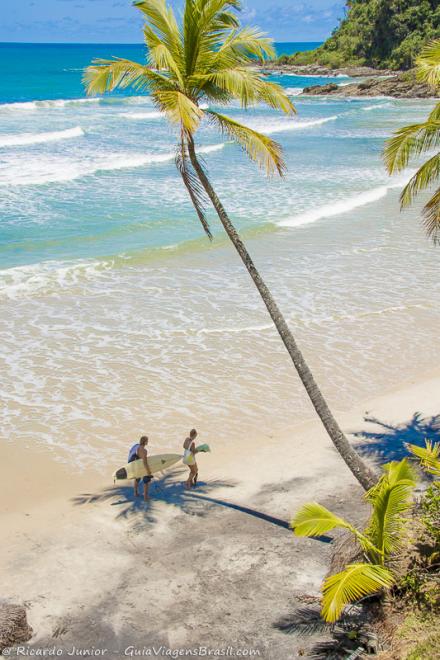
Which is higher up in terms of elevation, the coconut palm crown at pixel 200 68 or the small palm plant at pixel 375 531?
the coconut palm crown at pixel 200 68

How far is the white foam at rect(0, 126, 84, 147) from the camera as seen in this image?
42.0 m

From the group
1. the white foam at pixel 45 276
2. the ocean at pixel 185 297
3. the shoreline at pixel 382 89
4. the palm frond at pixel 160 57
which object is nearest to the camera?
the palm frond at pixel 160 57

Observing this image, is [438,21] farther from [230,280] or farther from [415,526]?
[415,526]

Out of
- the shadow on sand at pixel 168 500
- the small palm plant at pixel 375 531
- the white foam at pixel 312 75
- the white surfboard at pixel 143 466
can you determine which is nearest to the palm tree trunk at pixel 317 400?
the small palm plant at pixel 375 531

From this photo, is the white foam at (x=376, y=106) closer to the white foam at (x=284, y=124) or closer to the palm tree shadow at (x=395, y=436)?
the white foam at (x=284, y=124)

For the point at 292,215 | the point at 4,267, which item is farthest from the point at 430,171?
the point at 292,215

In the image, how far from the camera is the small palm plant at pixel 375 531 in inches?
270

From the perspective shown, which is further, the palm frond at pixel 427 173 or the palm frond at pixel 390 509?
the palm frond at pixel 427 173

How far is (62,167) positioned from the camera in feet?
115

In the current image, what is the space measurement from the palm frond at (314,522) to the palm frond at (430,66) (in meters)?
5.47

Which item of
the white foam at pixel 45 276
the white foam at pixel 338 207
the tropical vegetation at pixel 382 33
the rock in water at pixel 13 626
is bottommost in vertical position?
the rock in water at pixel 13 626

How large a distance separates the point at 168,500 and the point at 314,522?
3717 mm

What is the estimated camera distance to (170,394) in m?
13.9

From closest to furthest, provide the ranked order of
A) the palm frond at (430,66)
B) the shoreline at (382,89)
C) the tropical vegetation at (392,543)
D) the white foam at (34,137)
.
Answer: the tropical vegetation at (392,543)
the palm frond at (430,66)
the white foam at (34,137)
the shoreline at (382,89)
